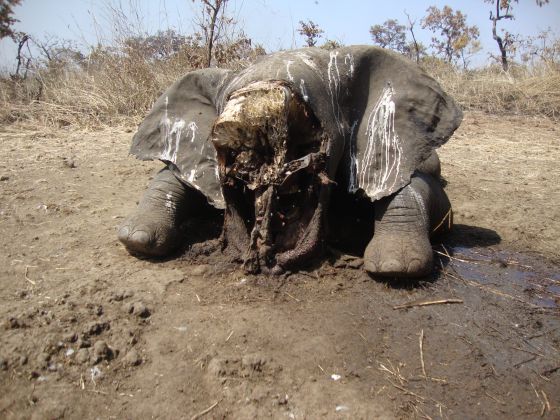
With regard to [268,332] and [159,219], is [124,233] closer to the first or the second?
[159,219]

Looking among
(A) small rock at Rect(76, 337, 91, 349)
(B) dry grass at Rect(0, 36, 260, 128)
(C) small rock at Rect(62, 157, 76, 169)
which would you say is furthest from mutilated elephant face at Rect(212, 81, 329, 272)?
(B) dry grass at Rect(0, 36, 260, 128)

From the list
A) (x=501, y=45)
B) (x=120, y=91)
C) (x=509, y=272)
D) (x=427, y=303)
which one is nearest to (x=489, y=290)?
(x=509, y=272)

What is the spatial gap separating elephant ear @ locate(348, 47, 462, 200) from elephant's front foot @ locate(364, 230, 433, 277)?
0.97ft

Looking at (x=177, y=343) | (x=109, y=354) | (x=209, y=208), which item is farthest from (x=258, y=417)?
(x=209, y=208)

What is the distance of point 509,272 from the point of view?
3.53m

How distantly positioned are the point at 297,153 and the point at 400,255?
2.77 feet

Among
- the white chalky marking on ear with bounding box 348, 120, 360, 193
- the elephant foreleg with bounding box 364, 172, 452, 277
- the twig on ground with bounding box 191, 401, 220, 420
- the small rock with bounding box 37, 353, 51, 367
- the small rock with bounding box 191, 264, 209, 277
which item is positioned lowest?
the twig on ground with bounding box 191, 401, 220, 420

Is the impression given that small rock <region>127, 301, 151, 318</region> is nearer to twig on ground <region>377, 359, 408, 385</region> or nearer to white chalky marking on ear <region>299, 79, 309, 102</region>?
twig on ground <region>377, 359, 408, 385</region>

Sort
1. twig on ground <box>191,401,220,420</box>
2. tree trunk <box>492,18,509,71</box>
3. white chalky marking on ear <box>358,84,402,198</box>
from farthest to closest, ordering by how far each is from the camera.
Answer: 1. tree trunk <box>492,18,509,71</box>
2. white chalky marking on ear <box>358,84,402,198</box>
3. twig on ground <box>191,401,220,420</box>

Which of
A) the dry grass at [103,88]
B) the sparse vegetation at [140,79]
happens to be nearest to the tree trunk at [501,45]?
the sparse vegetation at [140,79]

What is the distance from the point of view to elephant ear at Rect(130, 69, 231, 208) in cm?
354

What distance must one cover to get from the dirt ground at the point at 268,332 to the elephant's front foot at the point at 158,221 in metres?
0.11

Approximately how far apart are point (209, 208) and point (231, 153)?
1.25 m

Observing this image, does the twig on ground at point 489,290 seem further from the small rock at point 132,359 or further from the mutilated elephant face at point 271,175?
the small rock at point 132,359
